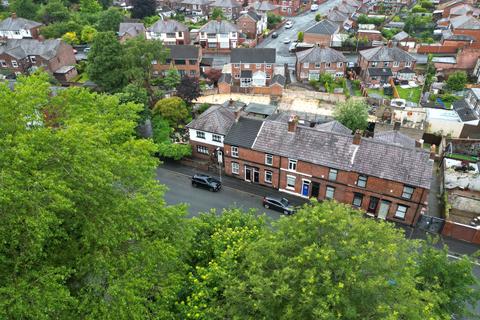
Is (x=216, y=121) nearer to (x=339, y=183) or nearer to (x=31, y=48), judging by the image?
(x=339, y=183)

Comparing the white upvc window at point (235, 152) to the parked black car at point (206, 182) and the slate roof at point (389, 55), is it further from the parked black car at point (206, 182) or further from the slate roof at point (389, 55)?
the slate roof at point (389, 55)

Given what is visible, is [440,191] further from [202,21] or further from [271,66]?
[202,21]

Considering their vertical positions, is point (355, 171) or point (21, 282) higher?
point (21, 282)

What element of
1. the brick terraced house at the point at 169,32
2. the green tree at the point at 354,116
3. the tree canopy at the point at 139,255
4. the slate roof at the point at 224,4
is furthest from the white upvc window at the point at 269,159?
the slate roof at the point at 224,4

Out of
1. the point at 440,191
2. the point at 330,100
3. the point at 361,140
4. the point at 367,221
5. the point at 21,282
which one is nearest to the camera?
the point at 21,282

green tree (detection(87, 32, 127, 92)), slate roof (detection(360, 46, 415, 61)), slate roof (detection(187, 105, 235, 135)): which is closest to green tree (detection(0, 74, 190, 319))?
slate roof (detection(187, 105, 235, 135))

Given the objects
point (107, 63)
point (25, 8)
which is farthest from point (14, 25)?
point (107, 63)

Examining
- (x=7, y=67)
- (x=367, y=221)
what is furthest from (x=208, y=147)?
(x=7, y=67)
